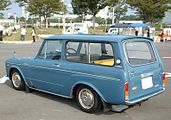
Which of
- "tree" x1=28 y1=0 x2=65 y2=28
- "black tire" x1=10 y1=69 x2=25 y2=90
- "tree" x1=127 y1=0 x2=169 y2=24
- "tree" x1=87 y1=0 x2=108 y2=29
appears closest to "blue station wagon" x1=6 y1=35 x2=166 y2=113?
"black tire" x1=10 y1=69 x2=25 y2=90

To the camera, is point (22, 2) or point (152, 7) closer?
point (22, 2)

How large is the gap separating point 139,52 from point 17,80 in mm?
3375

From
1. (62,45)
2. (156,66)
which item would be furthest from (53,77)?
(156,66)

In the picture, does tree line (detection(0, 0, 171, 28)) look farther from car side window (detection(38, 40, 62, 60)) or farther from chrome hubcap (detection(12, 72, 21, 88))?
car side window (detection(38, 40, 62, 60))

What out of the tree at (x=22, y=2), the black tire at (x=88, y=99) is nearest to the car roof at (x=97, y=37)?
the black tire at (x=88, y=99)

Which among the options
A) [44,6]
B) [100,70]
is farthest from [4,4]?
[100,70]

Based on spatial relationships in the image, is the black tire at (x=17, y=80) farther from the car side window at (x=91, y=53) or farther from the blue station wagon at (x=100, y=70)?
the car side window at (x=91, y=53)

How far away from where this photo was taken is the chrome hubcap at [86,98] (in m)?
6.18

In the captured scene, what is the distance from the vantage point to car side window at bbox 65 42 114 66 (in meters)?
6.13

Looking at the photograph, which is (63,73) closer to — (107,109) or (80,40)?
(80,40)

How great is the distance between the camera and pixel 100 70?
5.88 meters

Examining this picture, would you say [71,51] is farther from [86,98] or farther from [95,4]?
[95,4]

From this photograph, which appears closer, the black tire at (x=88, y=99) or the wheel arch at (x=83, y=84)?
the wheel arch at (x=83, y=84)

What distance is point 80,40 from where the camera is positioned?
645 centimetres
